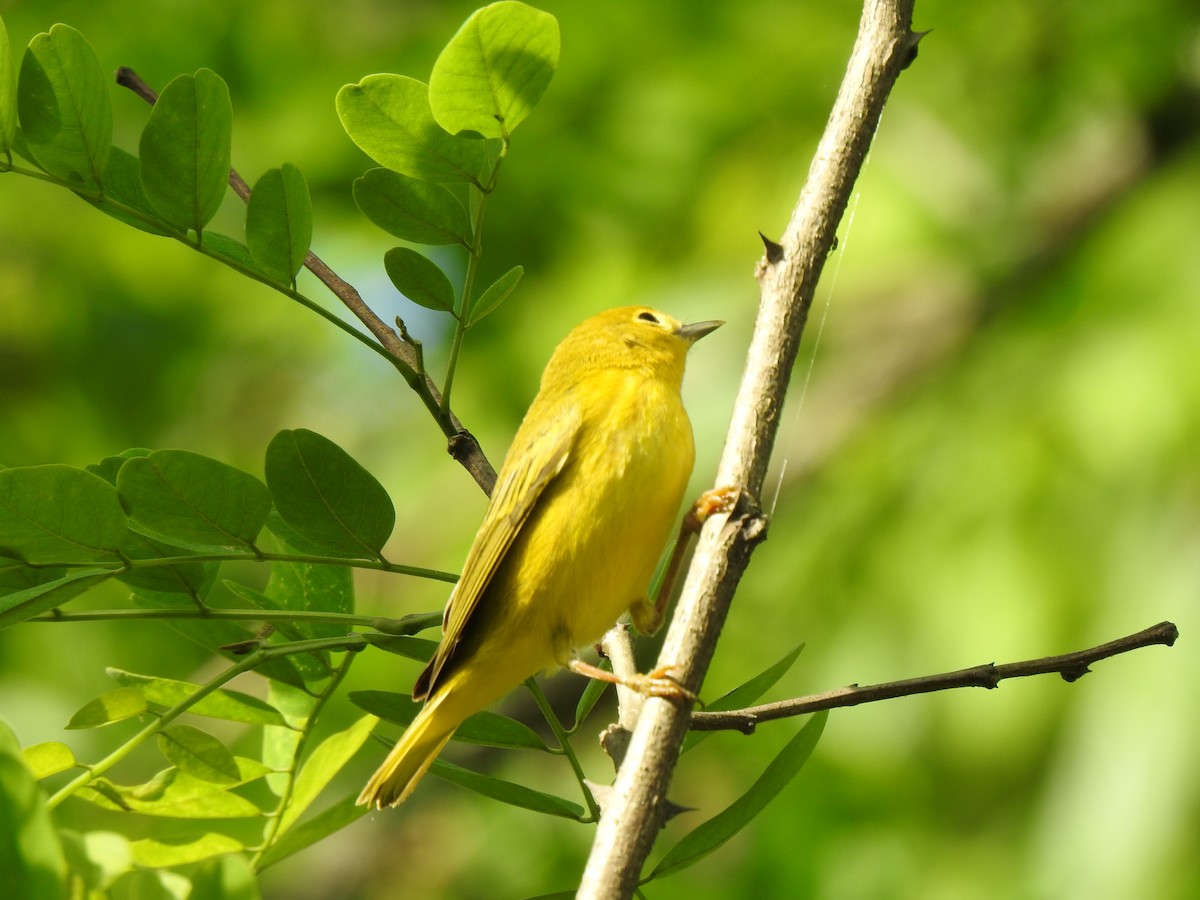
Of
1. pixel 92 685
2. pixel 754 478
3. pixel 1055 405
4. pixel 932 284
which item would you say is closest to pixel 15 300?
pixel 92 685

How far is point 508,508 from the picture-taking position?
9.78ft

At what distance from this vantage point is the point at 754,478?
2125mm

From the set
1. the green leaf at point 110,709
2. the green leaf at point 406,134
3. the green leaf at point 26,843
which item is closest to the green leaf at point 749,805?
the green leaf at point 110,709

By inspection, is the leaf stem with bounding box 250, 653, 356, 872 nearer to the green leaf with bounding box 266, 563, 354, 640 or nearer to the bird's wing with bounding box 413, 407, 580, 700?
the green leaf with bounding box 266, 563, 354, 640

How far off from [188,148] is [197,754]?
0.97 meters

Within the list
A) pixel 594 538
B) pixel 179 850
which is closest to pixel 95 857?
pixel 179 850

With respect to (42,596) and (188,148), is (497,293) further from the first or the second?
(42,596)

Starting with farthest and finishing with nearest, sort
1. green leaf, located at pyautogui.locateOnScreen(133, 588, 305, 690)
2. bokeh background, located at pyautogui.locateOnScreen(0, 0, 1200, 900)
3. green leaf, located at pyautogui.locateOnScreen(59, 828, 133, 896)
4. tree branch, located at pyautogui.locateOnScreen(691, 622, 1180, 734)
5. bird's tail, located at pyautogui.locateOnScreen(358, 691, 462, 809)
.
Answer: bokeh background, located at pyautogui.locateOnScreen(0, 0, 1200, 900), bird's tail, located at pyautogui.locateOnScreen(358, 691, 462, 809), green leaf, located at pyautogui.locateOnScreen(133, 588, 305, 690), tree branch, located at pyautogui.locateOnScreen(691, 622, 1180, 734), green leaf, located at pyautogui.locateOnScreen(59, 828, 133, 896)

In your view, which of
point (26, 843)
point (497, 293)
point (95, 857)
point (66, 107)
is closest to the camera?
point (26, 843)

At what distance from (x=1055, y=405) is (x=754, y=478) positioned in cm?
366

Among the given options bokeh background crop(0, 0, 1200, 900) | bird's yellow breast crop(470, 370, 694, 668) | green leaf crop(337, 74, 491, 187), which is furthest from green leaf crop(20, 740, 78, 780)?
bokeh background crop(0, 0, 1200, 900)

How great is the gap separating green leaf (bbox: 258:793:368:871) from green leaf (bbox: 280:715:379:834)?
84 mm

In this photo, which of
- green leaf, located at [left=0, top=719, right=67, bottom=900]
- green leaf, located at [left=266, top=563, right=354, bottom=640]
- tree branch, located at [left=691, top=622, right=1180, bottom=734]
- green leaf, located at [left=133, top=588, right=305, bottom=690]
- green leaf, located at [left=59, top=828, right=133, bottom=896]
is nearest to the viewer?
green leaf, located at [left=0, top=719, right=67, bottom=900]

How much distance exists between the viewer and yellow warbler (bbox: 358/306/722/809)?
9.52 ft
